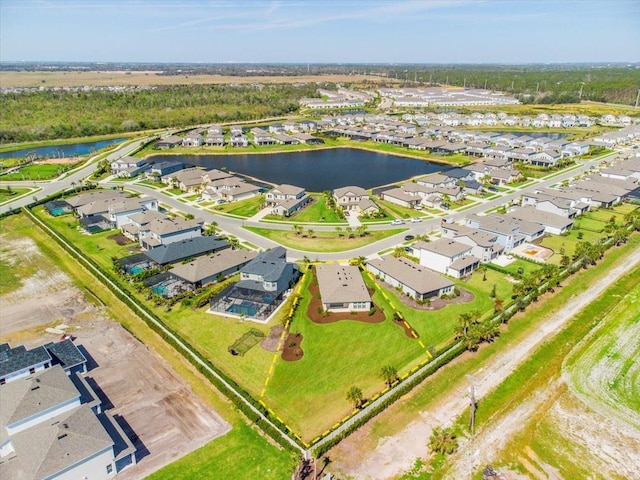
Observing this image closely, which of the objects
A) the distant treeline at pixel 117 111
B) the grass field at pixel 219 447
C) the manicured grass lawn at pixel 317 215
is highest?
the distant treeline at pixel 117 111

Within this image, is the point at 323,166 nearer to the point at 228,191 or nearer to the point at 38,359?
the point at 228,191

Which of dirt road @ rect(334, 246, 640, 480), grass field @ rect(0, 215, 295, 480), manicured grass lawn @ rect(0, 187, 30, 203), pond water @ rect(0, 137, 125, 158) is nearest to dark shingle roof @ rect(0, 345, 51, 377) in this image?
grass field @ rect(0, 215, 295, 480)

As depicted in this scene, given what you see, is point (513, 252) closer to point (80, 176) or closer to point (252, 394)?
point (252, 394)

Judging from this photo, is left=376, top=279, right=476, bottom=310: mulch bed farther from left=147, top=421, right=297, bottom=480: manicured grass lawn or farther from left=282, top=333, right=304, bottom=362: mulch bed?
left=147, top=421, right=297, bottom=480: manicured grass lawn

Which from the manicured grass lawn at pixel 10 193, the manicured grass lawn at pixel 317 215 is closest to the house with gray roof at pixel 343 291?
the manicured grass lawn at pixel 317 215

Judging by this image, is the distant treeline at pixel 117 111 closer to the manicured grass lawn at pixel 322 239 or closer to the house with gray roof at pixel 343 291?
the manicured grass lawn at pixel 322 239

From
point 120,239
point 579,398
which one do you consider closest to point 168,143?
point 120,239
